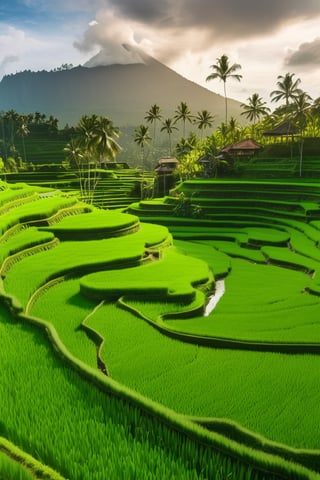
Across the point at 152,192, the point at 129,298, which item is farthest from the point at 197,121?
the point at 129,298

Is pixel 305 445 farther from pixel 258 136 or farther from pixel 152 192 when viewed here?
pixel 258 136

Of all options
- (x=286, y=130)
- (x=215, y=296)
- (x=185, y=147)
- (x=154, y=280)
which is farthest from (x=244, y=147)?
(x=154, y=280)

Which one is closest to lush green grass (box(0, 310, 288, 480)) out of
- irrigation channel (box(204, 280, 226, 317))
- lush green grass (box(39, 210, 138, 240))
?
irrigation channel (box(204, 280, 226, 317))

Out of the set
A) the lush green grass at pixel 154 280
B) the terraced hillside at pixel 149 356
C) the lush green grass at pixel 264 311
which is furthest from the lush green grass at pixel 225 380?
the lush green grass at pixel 154 280

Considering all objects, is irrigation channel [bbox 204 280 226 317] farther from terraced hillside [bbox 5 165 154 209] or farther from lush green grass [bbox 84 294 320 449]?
terraced hillside [bbox 5 165 154 209]

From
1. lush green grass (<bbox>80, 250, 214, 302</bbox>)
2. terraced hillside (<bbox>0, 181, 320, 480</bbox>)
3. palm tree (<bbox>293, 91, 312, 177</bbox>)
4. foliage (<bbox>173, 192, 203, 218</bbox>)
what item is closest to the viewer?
terraced hillside (<bbox>0, 181, 320, 480</bbox>)
